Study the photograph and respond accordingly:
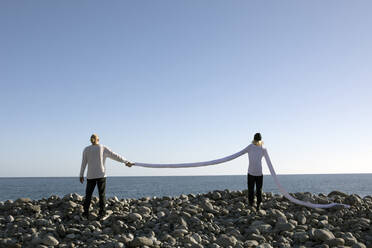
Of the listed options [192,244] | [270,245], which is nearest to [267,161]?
[270,245]

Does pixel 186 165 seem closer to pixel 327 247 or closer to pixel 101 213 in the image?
pixel 101 213

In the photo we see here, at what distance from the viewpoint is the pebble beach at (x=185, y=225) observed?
658 cm

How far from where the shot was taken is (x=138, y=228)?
7.46m

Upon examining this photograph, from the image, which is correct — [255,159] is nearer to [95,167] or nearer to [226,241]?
[226,241]

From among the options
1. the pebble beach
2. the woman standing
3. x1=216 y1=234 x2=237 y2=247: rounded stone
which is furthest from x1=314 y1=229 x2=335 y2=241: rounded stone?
the woman standing

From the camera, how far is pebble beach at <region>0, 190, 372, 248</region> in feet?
21.6

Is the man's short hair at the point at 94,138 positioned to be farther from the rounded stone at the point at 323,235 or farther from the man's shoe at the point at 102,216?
the rounded stone at the point at 323,235

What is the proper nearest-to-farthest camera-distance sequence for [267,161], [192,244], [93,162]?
[192,244] → [93,162] → [267,161]

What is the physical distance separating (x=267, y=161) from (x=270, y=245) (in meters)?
2.94

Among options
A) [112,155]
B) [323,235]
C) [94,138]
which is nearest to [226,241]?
[323,235]

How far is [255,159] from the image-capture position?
347 inches

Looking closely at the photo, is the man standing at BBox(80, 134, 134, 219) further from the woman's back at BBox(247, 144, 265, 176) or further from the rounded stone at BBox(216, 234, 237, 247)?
the woman's back at BBox(247, 144, 265, 176)

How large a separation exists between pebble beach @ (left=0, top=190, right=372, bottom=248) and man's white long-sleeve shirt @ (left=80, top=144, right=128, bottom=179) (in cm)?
109

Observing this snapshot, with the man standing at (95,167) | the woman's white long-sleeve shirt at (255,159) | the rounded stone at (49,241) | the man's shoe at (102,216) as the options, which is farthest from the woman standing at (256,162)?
the rounded stone at (49,241)
